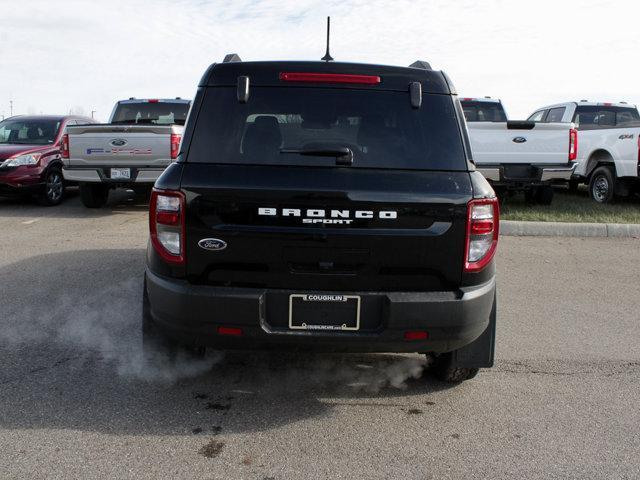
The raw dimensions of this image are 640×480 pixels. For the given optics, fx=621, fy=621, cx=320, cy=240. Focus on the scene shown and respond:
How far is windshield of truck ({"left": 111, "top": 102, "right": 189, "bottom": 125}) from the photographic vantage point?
1208 centimetres

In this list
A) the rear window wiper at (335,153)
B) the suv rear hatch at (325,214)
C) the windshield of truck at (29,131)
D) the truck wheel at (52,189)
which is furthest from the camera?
the windshield of truck at (29,131)

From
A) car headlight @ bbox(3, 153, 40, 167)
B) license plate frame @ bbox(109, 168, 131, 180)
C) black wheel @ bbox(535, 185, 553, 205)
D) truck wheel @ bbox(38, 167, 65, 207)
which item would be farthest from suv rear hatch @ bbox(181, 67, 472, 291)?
truck wheel @ bbox(38, 167, 65, 207)

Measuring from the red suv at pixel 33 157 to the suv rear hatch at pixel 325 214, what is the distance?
8.95m

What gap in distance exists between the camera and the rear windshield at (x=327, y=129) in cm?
319

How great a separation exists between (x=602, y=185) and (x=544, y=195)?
125cm

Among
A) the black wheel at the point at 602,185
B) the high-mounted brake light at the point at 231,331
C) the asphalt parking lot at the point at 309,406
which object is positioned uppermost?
the black wheel at the point at 602,185

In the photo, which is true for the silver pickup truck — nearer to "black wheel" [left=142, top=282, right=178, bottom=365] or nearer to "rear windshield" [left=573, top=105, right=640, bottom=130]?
"black wheel" [left=142, top=282, right=178, bottom=365]

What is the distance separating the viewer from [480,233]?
10.3 ft

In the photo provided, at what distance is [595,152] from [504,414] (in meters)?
9.56

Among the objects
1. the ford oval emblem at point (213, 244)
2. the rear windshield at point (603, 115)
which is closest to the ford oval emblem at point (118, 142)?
the ford oval emblem at point (213, 244)

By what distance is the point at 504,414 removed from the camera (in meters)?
3.49

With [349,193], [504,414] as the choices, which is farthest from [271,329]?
[504,414]

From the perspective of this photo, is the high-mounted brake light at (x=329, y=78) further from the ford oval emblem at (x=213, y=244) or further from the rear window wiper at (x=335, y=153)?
the ford oval emblem at (x=213, y=244)

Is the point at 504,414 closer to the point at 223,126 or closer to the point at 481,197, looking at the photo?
the point at 481,197
